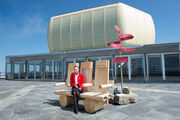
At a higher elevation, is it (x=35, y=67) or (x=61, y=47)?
(x=61, y=47)

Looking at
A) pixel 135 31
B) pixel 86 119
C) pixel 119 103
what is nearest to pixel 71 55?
pixel 135 31

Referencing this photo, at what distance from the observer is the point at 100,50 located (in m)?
16.7

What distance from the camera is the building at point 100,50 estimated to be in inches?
558

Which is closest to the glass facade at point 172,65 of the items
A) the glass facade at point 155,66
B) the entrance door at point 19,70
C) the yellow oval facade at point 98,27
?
the glass facade at point 155,66

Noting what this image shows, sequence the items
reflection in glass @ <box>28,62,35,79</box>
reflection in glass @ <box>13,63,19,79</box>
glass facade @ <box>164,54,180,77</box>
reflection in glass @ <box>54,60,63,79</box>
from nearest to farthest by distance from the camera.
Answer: glass facade @ <box>164,54,180,77</box> < reflection in glass @ <box>54,60,63,79</box> < reflection in glass @ <box>28,62,35,79</box> < reflection in glass @ <box>13,63,19,79</box>

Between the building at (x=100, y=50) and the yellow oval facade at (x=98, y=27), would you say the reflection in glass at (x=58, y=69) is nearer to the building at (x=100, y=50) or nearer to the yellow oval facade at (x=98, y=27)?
the building at (x=100, y=50)

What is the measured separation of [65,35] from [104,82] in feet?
66.4

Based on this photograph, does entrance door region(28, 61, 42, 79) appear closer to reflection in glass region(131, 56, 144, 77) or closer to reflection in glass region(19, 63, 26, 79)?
reflection in glass region(19, 63, 26, 79)

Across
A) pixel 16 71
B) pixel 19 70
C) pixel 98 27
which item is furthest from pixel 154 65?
pixel 16 71

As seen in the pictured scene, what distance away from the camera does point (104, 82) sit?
15.2ft

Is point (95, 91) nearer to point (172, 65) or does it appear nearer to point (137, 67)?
point (137, 67)

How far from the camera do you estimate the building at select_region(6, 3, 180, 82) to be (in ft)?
46.5

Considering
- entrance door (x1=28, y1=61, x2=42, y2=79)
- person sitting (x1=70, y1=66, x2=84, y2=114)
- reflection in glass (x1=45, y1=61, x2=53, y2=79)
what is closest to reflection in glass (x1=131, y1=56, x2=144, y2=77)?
reflection in glass (x1=45, y1=61, x2=53, y2=79)

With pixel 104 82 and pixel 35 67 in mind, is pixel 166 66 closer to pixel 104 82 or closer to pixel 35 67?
pixel 104 82
